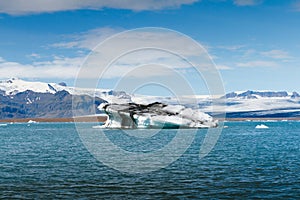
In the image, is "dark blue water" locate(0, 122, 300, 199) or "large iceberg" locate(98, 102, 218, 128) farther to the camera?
"large iceberg" locate(98, 102, 218, 128)

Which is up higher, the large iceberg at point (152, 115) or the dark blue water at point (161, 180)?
the large iceberg at point (152, 115)

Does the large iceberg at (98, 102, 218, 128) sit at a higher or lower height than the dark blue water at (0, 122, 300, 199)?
higher

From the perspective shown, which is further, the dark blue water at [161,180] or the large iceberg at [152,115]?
the large iceberg at [152,115]

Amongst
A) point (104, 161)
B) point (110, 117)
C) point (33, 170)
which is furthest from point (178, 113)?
point (33, 170)

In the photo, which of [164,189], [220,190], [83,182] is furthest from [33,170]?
[220,190]

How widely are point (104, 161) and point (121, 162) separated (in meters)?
2.36

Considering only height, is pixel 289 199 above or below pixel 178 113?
below

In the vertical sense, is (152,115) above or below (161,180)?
above

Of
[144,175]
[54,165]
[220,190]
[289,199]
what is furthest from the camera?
[54,165]

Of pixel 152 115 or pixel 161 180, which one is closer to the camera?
pixel 161 180

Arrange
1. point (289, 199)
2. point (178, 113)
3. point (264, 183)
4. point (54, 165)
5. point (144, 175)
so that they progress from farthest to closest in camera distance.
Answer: point (178, 113) < point (54, 165) < point (144, 175) < point (264, 183) < point (289, 199)

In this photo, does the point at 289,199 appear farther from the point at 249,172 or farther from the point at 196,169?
the point at 196,169

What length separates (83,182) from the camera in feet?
110

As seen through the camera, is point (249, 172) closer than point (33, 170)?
Yes
